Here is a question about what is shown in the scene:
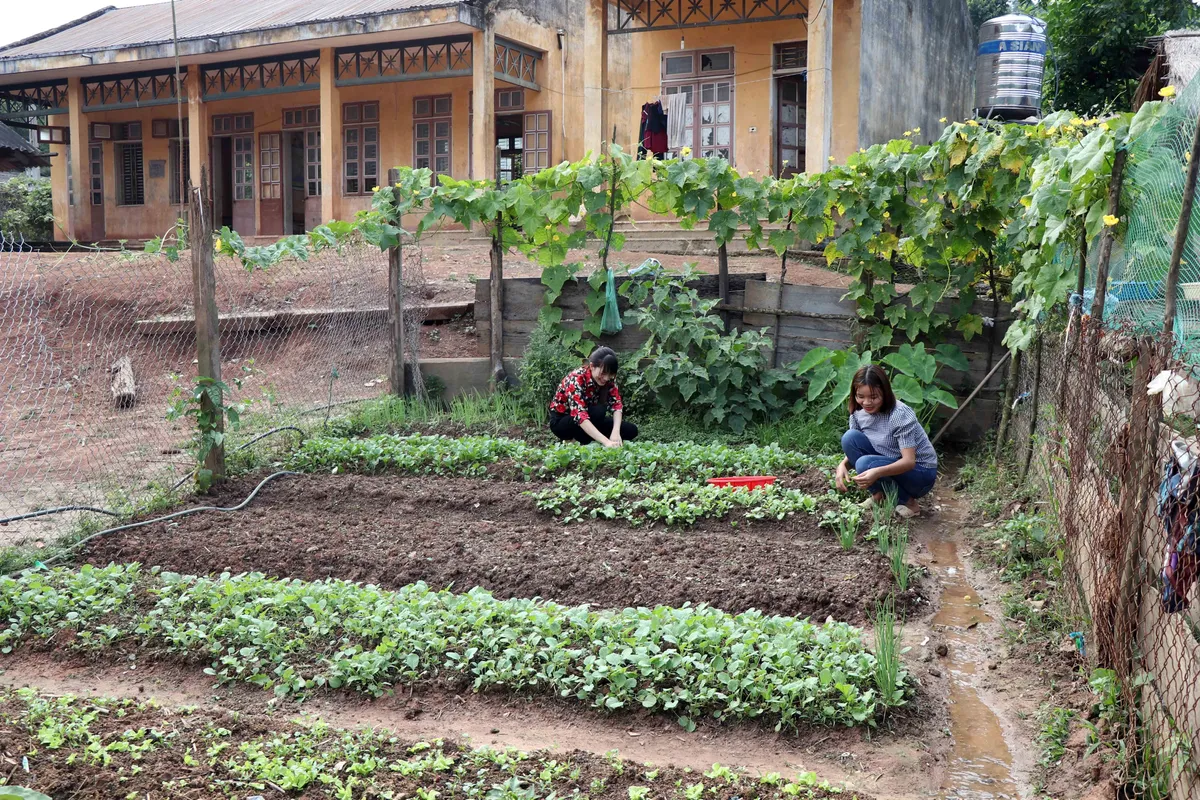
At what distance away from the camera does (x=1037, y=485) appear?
20.3 ft

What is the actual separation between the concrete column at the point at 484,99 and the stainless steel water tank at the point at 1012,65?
338 inches

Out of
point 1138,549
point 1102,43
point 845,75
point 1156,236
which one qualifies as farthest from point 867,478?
point 1102,43

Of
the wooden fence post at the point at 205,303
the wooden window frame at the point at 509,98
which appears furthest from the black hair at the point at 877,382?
the wooden window frame at the point at 509,98

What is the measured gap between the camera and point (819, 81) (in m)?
14.2

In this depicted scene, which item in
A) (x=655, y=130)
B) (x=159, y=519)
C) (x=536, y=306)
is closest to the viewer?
(x=159, y=519)

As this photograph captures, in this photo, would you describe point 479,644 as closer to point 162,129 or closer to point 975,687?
point 975,687

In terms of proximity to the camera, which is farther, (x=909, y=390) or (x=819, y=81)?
(x=819, y=81)

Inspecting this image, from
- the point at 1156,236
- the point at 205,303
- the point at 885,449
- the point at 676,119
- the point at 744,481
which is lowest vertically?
the point at 744,481

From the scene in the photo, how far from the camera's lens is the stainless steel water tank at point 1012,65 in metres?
17.6

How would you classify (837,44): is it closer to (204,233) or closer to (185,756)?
(204,233)

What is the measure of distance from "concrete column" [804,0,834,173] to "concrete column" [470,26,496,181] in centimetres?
492

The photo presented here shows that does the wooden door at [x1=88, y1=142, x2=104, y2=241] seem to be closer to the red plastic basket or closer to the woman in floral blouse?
the woman in floral blouse

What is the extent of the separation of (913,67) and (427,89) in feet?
28.9

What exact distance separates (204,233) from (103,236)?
1660cm
